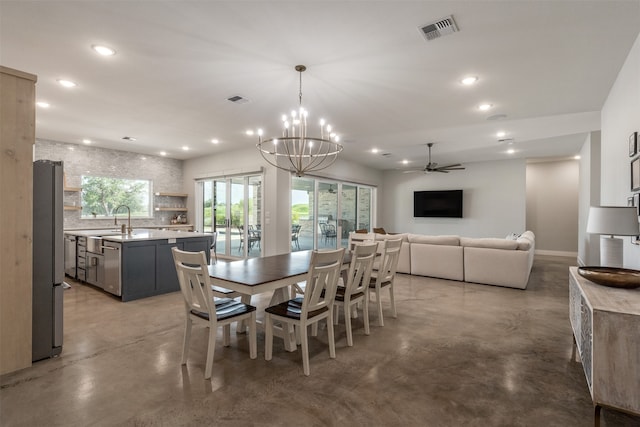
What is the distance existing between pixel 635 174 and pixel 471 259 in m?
2.90

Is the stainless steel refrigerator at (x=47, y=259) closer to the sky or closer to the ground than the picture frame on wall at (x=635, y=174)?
closer to the ground

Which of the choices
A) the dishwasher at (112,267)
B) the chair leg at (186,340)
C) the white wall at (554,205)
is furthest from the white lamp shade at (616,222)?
the white wall at (554,205)

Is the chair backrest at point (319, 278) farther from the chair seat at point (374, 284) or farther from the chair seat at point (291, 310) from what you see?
the chair seat at point (374, 284)

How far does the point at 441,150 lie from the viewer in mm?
7762

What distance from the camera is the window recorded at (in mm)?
7402

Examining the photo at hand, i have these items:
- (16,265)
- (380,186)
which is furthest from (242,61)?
(380,186)

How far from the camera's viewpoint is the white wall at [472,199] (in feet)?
29.1

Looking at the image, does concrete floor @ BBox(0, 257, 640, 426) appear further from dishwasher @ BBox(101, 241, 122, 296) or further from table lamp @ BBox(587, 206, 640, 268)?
table lamp @ BBox(587, 206, 640, 268)

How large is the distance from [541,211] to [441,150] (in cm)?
400

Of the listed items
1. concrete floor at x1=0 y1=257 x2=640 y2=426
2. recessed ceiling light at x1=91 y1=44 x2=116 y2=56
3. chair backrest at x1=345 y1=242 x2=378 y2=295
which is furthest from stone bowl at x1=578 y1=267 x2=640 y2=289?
recessed ceiling light at x1=91 y1=44 x2=116 y2=56

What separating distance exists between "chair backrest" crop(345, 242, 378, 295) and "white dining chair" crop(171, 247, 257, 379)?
94cm

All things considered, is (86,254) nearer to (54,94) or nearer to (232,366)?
(54,94)

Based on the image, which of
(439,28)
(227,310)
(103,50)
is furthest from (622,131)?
(103,50)

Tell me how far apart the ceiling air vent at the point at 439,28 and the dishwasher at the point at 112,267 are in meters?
4.34
